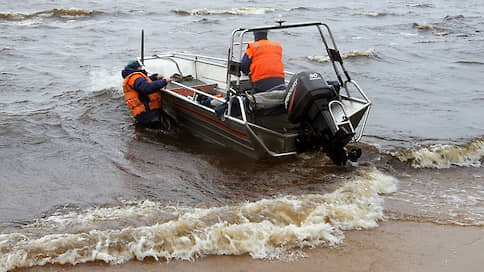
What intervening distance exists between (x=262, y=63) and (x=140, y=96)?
2525mm

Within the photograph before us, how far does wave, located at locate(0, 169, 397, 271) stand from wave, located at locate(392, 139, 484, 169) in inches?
49.6

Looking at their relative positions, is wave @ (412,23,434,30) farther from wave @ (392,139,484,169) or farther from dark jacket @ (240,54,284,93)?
dark jacket @ (240,54,284,93)

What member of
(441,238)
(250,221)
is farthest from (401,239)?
(250,221)

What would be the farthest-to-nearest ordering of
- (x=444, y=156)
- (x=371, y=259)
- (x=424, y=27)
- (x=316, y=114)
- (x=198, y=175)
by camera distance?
(x=424, y=27) → (x=444, y=156) → (x=198, y=175) → (x=316, y=114) → (x=371, y=259)

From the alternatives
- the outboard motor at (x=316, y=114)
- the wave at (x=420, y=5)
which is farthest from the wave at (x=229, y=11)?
the outboard motor at (x=316, y=114)

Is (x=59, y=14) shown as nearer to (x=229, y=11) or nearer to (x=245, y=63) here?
(x=229, y=11)

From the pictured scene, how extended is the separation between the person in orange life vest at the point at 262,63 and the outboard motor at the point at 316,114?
0.50m

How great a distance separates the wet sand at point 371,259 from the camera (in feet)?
13.2

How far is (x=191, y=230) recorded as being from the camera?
15.0ft

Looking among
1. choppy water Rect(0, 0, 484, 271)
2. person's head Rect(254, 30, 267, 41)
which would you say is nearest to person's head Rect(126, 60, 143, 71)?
choppy water Rect(0, 0, 484, 271)

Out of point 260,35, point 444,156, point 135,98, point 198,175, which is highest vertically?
point 260,35

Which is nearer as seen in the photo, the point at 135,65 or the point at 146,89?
the point at 146,89

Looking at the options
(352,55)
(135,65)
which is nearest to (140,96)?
(135,65)

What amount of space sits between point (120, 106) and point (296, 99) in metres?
4.73
